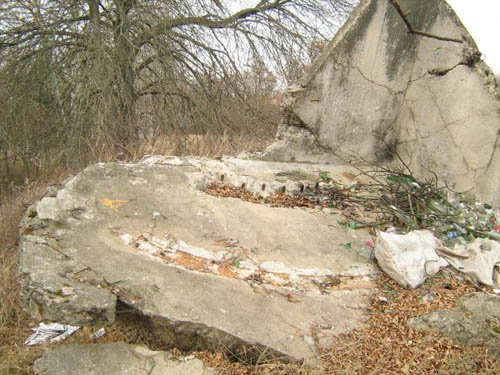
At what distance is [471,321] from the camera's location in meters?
2.29

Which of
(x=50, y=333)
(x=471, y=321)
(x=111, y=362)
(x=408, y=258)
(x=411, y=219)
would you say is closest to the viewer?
(x=111, y=362)

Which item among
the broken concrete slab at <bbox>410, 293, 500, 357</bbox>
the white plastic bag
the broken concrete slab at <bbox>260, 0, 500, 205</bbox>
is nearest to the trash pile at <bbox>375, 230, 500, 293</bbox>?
the white plastic bag

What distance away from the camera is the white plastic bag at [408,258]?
9.05ft

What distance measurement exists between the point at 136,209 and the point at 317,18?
7.92 meters

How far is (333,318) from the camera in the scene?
2379 millimetres

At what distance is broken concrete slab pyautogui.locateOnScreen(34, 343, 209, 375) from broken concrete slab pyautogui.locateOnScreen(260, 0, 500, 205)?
281cm

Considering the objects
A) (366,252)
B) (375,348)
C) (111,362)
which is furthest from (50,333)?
(366,252)

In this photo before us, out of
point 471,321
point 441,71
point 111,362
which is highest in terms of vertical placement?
point 441,71

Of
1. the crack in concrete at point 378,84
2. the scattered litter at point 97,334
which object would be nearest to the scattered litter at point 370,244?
the crack in concrete at point 378,84

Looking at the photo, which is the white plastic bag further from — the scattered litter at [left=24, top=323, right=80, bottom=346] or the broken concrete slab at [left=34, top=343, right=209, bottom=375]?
the scattered litter at [left=24, top=323, right=80, bottom=346]

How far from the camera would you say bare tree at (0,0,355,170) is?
19.8ft

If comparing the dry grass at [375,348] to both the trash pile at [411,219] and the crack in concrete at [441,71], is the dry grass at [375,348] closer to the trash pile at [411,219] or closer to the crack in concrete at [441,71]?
the trash pile at [411,219]

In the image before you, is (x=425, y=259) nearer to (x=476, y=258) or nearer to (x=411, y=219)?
(x=476, y=258)

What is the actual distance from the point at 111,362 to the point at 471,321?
2.05 metres
